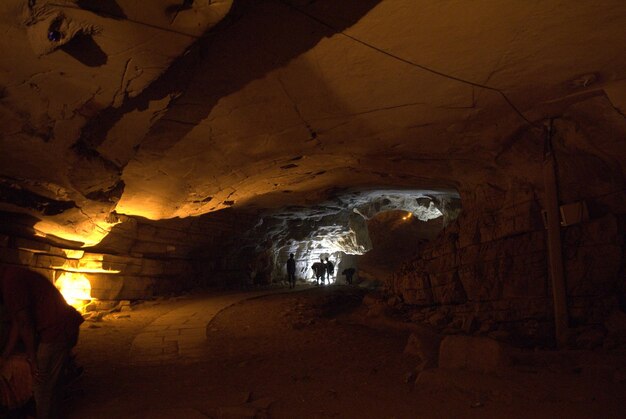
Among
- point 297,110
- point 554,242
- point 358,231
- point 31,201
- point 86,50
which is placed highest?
point 358,231

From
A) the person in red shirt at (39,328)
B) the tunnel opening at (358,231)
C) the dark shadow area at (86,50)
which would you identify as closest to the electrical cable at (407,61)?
the dark shadow area at (86,50)

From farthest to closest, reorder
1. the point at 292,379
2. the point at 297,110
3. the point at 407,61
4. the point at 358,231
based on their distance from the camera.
A: the point at 358,231 → the point at 297,110 → the point at 292,379 → the point at 407,61

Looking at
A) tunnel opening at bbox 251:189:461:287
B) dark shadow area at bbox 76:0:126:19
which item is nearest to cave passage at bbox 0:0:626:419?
dark shadow area at bbox 76:0:126:19

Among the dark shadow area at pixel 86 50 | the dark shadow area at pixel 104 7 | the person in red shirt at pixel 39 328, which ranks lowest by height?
the person in red shirt at pixel 39 328

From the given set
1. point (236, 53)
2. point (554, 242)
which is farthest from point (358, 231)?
point (236, 53)

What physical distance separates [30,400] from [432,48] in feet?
16.9

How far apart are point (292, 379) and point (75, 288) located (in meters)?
7.45

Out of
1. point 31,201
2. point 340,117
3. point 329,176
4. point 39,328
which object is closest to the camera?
point 39,328

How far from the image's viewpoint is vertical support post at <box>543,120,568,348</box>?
5730 mm

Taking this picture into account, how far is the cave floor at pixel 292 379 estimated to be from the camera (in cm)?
359

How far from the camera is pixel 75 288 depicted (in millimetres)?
9742

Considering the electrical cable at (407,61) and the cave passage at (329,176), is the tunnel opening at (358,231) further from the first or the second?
the electrical cable at (407,61)

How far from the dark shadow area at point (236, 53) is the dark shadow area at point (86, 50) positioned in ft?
2.20

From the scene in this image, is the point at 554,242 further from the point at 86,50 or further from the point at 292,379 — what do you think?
the point at 86,50
